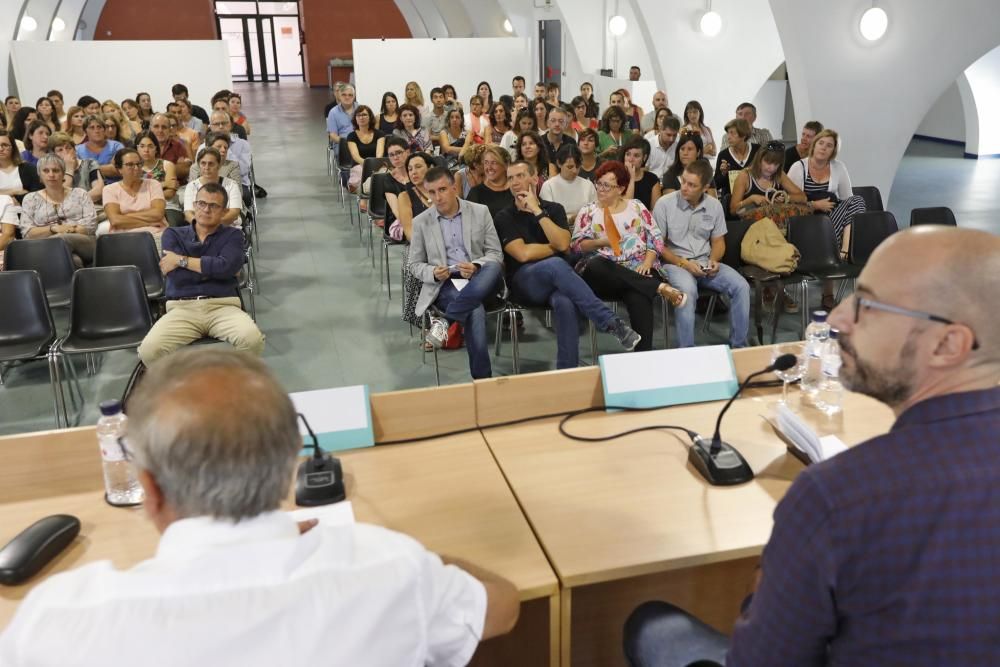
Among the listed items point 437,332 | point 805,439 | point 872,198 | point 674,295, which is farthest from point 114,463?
point 872,198

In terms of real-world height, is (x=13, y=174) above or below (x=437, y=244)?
above

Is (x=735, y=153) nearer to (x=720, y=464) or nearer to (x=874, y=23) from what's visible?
(x=874, y=23)

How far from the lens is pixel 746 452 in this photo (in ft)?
6.98

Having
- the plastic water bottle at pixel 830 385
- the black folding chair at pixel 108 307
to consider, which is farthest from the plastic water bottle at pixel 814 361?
the black folding chair at pixel 108 307

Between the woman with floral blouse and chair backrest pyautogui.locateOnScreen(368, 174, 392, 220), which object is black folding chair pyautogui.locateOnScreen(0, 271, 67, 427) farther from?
the woman with floral blouse

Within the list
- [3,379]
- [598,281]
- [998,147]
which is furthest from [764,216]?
[998,147]

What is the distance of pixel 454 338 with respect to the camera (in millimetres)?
4914

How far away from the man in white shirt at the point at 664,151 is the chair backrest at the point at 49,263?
14.9 feet

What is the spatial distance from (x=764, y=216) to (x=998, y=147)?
10082mm

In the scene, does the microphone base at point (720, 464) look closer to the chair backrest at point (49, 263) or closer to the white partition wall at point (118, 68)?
the chair backrest at point (49, 263)

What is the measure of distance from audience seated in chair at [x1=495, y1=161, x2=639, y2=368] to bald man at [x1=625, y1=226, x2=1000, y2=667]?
2.95 meters

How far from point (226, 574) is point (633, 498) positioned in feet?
3.64

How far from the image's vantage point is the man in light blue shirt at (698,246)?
4.39 metres

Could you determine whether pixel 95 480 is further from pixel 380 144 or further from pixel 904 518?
pixel 380 144
